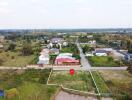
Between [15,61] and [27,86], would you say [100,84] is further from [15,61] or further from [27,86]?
[15,61]

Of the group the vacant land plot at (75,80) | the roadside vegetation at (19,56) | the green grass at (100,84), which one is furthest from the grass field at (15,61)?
the green grass at (100,84)

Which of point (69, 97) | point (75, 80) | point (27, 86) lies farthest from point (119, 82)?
point (27, 86)

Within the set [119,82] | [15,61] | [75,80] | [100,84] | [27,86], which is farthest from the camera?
[15,61]

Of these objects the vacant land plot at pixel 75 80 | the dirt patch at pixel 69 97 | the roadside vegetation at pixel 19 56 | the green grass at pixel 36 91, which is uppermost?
the green grass at pixel 36 91

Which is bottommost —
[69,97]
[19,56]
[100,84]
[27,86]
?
Result: [19,56]

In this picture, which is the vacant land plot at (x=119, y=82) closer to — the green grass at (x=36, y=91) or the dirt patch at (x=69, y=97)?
the dirt patch at (x=69, y=97)

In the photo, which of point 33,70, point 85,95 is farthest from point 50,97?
point 33,70

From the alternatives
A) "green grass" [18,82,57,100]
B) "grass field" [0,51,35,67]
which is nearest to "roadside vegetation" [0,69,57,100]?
"green grass" [18,82,57,100]
